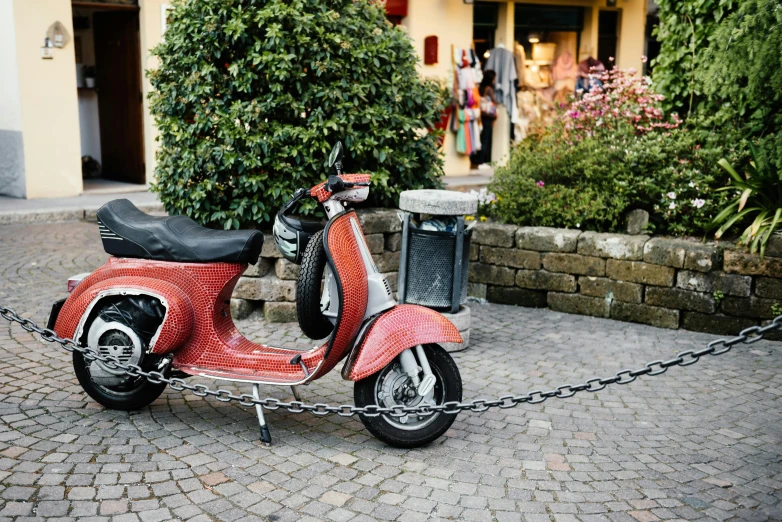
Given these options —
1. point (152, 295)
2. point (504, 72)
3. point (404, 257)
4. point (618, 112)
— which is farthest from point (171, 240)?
point (504, 72)

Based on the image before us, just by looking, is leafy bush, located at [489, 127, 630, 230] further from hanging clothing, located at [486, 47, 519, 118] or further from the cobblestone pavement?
hanging clothing, located at [486, 47, 519, 118]

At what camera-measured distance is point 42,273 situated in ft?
26.5

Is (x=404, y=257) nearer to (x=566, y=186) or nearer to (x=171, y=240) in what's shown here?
(x=171, y=240)

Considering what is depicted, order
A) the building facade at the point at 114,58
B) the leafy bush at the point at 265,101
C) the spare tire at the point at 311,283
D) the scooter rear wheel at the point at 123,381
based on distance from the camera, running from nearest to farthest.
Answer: the spare tire at the point at 311,283, the scooter rear wheel at the point at 123,381, the leafy bush at the point at 265,101, the building facade at the point at 114,58

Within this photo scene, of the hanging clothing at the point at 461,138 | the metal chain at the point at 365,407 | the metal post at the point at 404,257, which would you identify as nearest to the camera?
the metal chain at the point at 365,407

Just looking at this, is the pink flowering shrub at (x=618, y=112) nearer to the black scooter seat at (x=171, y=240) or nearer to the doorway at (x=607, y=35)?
the black scooter seat at (x=171, y=240)

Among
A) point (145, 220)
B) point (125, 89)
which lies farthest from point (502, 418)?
point (125, 89)

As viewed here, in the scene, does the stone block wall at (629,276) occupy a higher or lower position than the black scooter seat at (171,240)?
lower

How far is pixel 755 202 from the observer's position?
7.01 meters

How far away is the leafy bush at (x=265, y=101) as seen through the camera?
647 cm

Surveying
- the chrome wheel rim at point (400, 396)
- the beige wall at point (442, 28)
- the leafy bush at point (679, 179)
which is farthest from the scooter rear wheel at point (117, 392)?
the beige wall at point (442, 28)

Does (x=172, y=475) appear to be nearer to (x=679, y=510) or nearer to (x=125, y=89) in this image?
(x=679, y=510)

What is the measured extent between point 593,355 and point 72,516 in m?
3.88

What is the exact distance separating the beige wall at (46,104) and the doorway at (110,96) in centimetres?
70
